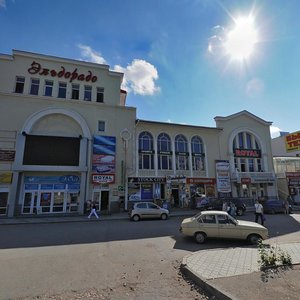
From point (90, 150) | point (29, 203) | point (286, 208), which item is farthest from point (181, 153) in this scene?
point (29, 203)

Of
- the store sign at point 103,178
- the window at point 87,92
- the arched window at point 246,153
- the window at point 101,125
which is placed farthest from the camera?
the arched window at point 246,153

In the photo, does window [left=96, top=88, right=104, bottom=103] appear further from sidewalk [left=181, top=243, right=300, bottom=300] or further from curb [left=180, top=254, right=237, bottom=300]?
curb [left=180, top=254, right=237, bottom=300]

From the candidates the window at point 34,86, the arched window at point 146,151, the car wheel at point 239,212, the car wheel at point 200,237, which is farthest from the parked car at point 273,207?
the window at point 34,86

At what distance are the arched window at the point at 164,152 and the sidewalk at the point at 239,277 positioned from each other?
20.2 m

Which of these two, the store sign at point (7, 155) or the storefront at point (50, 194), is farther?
the storefront at point (50, 194)

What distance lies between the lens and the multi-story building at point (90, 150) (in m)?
22.0

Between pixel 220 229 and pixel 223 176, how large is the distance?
20304 mm

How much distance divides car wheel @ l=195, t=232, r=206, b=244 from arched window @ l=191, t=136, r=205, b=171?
62.7 ft

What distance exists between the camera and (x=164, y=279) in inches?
235

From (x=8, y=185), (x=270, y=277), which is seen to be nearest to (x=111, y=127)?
(x=8, y=185)

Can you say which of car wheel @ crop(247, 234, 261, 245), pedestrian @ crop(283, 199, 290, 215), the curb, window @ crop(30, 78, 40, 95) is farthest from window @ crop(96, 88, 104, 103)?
pedestrian @ crop(283, 199, 290, 215)

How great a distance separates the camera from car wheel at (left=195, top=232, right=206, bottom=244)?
33.3 ft

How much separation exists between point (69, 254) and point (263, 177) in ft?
97.2

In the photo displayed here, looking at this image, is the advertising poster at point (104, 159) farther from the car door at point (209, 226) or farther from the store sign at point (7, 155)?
the car door at point (209, 226)
